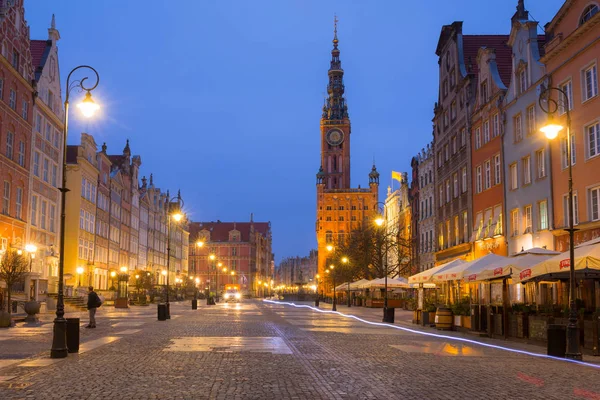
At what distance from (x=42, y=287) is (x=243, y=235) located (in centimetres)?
10995

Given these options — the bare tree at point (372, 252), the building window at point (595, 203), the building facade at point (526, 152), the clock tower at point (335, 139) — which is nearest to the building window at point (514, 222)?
the building facade at point (526, 152)

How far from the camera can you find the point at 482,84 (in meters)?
46.2

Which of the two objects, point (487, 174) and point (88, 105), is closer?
point (88, 105)

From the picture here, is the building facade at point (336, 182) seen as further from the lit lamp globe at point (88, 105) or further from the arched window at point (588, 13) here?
the lit lamp globe at point (88, 105)

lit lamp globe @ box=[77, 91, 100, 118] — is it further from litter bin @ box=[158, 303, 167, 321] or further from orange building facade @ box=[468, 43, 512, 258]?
orange building facade @ box=[468, 43, 512, 258]

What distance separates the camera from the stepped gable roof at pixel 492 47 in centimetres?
4697

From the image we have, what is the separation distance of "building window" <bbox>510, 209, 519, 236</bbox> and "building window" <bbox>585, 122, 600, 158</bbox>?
31.6 feet

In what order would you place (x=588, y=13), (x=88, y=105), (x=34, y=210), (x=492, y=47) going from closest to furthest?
(x=88, y=105), (x=588, y=13), (x=34, y=210), (x=492, y=47)

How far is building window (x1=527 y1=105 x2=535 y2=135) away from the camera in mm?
37500

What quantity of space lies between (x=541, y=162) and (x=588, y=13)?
8.03 metres

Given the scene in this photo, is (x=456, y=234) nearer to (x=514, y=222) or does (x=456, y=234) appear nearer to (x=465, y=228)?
(x=465, y=228)

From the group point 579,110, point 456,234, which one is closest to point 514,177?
point 579,110

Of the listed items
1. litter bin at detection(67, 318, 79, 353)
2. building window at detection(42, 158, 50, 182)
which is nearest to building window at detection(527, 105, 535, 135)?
litter bin at detection(67, 318, 79, 353)

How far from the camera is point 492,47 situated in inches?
1972
